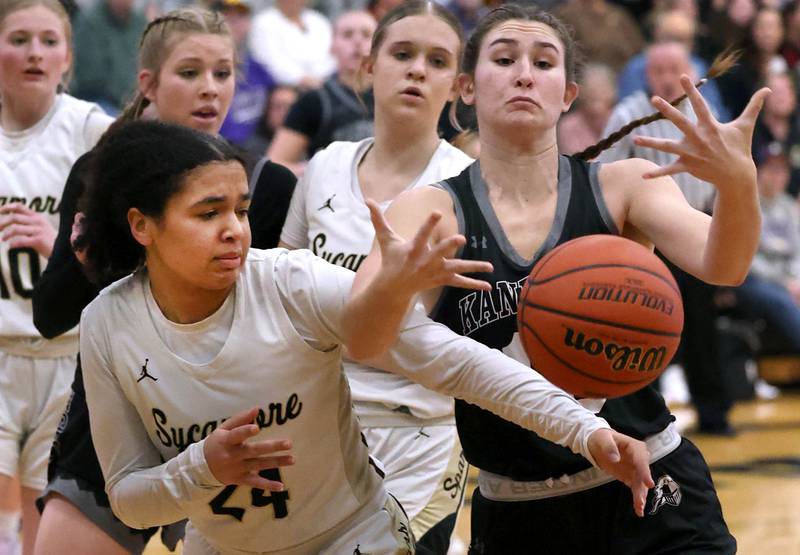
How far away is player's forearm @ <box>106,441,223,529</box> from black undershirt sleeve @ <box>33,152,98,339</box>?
0.88m

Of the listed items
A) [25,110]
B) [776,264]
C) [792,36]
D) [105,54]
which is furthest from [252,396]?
[792,36]

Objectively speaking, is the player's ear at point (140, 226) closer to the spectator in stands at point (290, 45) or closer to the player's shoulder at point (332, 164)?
the player's shoulder at point (332, 164)

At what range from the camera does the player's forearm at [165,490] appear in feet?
10.7

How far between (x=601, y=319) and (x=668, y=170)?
15.2 inches

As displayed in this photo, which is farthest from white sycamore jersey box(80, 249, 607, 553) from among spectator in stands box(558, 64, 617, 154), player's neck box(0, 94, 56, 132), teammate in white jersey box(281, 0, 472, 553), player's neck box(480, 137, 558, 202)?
spectator in stands box(558, 64, 617, 154)

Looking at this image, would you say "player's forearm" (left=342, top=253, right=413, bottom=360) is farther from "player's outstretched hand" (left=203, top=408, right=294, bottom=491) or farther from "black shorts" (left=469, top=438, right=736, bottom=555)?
"black shorts" (left=469, top=438, right=736, bottom=555)

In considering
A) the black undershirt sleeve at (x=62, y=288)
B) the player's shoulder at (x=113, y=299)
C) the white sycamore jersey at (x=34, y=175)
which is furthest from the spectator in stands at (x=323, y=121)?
the player's shoulder at (x=113, y=299)

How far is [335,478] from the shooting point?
352cm

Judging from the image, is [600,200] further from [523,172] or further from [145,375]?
[145,375]

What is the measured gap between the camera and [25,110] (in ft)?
17.3

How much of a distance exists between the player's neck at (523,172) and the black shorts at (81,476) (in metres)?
1.43

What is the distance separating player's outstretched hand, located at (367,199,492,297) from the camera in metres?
2.92

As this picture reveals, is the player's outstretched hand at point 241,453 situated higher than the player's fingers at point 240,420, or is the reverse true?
the player's fingers at point 240,420

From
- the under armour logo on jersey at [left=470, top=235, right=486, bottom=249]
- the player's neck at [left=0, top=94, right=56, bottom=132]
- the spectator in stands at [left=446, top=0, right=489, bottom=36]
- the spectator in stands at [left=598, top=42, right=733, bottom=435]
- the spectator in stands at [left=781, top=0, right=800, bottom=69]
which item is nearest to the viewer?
A: the under armour logo on jersey at [left=470, top=235, right=486, bottom=249]
